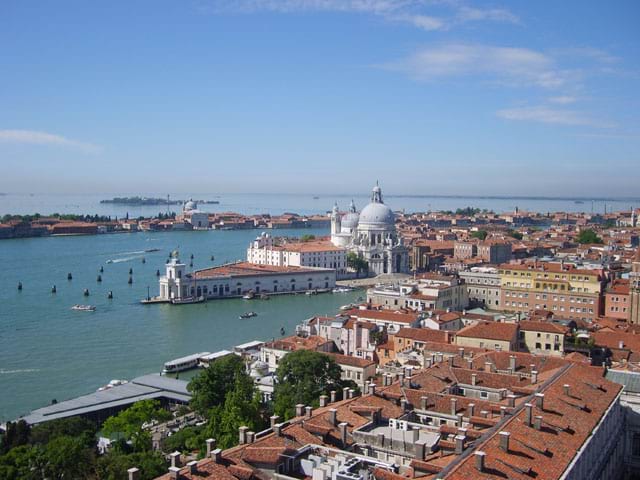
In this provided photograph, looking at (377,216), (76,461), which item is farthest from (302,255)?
(76,461)

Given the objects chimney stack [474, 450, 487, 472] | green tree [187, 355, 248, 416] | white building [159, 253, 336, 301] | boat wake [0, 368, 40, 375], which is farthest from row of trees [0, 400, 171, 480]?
white building [159, 253, 336, 301]

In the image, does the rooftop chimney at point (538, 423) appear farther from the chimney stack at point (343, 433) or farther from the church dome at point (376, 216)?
the church dome at point (376, 216)

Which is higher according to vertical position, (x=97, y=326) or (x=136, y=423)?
(x=136, y=423)

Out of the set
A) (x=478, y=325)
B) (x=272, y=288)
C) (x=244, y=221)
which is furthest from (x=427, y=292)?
(x=244, y=221)

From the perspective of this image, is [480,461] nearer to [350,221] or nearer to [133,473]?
[133,473]

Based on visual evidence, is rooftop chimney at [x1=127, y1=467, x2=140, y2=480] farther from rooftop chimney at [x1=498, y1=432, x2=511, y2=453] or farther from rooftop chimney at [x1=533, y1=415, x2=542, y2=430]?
rooftop chimney at [x1=533, y1=415, x2=542, y2=430]

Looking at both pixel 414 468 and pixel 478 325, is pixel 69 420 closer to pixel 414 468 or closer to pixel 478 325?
Answer: pixel 414 468

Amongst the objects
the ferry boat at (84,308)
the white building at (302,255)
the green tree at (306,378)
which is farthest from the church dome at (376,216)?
the green tree at (306,378)
